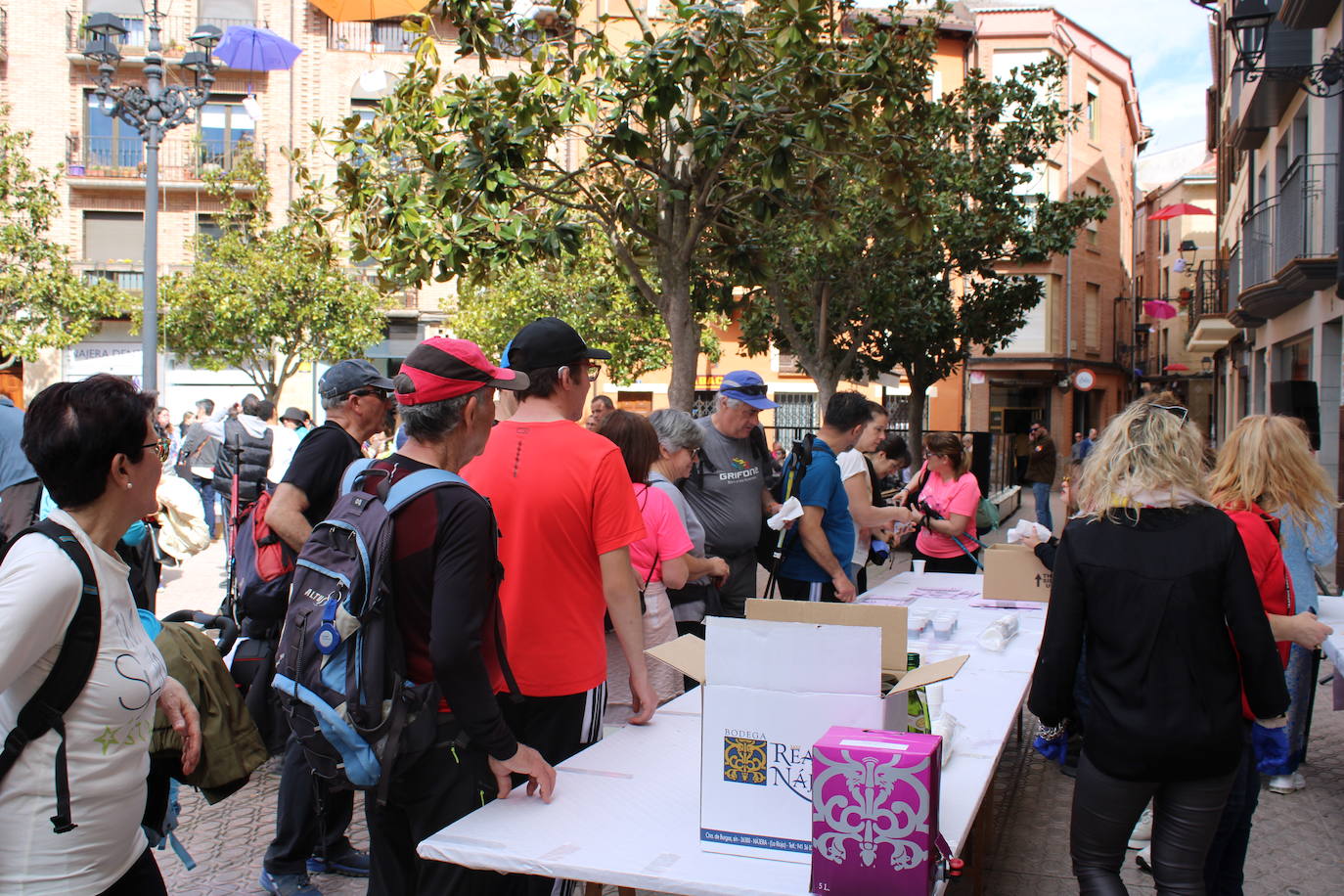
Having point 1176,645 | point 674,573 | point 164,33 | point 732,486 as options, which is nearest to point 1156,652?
point 1176,645

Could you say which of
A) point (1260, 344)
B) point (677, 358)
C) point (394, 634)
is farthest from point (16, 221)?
point (394, 634)

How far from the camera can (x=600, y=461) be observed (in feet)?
10.2

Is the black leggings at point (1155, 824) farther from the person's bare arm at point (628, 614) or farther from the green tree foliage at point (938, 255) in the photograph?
the green tree foliage at point (938, 255)

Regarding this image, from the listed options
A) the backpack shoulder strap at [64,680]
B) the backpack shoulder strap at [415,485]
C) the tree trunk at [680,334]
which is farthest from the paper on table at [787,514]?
the backpack shoulder strap at [64,680]

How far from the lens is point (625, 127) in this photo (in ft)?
21.9

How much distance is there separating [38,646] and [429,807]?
37.9 inches

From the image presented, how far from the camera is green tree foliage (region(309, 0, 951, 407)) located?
6.73m

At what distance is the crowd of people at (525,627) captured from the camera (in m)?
2.14

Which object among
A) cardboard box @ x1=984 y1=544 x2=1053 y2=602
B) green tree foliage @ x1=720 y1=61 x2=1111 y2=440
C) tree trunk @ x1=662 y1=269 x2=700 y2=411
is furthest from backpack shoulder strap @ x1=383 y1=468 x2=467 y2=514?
green tree foliage @ x1=720 y1=61 x2=1111 y2=440

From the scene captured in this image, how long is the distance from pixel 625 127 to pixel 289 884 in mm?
4499

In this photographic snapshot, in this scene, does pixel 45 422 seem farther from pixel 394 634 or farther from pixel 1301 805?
pixel 1301 805

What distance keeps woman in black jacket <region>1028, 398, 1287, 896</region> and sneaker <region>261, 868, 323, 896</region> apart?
102 inches

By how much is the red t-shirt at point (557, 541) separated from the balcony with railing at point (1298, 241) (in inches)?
449

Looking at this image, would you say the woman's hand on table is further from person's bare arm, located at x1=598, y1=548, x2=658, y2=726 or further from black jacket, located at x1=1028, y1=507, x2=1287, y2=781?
black jacket, located at x1=1028, y1=507, x2=1287, y2=781
